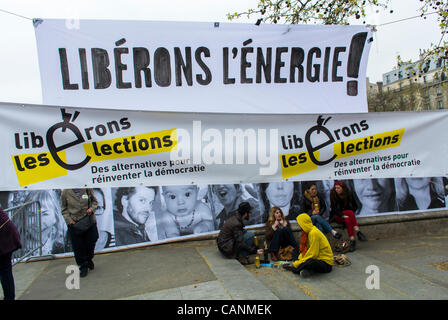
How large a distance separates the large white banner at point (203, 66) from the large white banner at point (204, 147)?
12.2 inches

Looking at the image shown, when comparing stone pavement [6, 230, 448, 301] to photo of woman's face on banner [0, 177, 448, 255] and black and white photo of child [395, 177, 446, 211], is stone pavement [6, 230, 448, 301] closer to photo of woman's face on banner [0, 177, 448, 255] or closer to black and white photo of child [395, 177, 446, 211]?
photo of woman's face on banner [0, 177, 448, 255]

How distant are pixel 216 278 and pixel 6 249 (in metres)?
2.88

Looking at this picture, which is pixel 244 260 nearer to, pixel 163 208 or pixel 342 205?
pixel 163 208

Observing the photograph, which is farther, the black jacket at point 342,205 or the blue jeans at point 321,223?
the black jacket at point 342,205

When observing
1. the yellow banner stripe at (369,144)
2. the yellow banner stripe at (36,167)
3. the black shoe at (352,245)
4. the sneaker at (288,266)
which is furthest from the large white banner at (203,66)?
the black shoe at (352,245)

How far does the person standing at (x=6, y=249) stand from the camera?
4312 millimetres

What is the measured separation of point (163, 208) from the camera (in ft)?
24.0

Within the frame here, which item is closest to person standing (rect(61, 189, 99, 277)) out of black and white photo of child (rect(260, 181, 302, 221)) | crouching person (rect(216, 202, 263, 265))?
crouching person (rect(216, 202, 263, 265))

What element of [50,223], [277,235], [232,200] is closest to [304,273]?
[277,235]

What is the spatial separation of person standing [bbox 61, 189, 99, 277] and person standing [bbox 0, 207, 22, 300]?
3.95ft

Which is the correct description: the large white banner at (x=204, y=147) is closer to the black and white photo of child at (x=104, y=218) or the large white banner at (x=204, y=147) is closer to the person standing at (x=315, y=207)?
the person standing at (x=315, y=207)

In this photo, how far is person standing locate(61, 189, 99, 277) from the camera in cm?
566

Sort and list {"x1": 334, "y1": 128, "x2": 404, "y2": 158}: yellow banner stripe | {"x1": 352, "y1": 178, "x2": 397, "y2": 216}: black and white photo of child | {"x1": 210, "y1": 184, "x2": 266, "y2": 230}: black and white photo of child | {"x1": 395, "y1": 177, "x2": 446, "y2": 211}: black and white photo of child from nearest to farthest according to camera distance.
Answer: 1. {"x1": 334, "y1": 128, "x2": 404, "y2": 158}: yellow banner stripe
2. {"x1": 210, "y1": 184, "x2": 266, "y2": 230}: black and white photo of child
3. {"x1": 352, "y1": 178, "x2": 397, "y2": 216}: black and white photo of child
4. {"x1": 395, "y1": 177, "x2": 446, "y2": 211}: black and white photo of child
